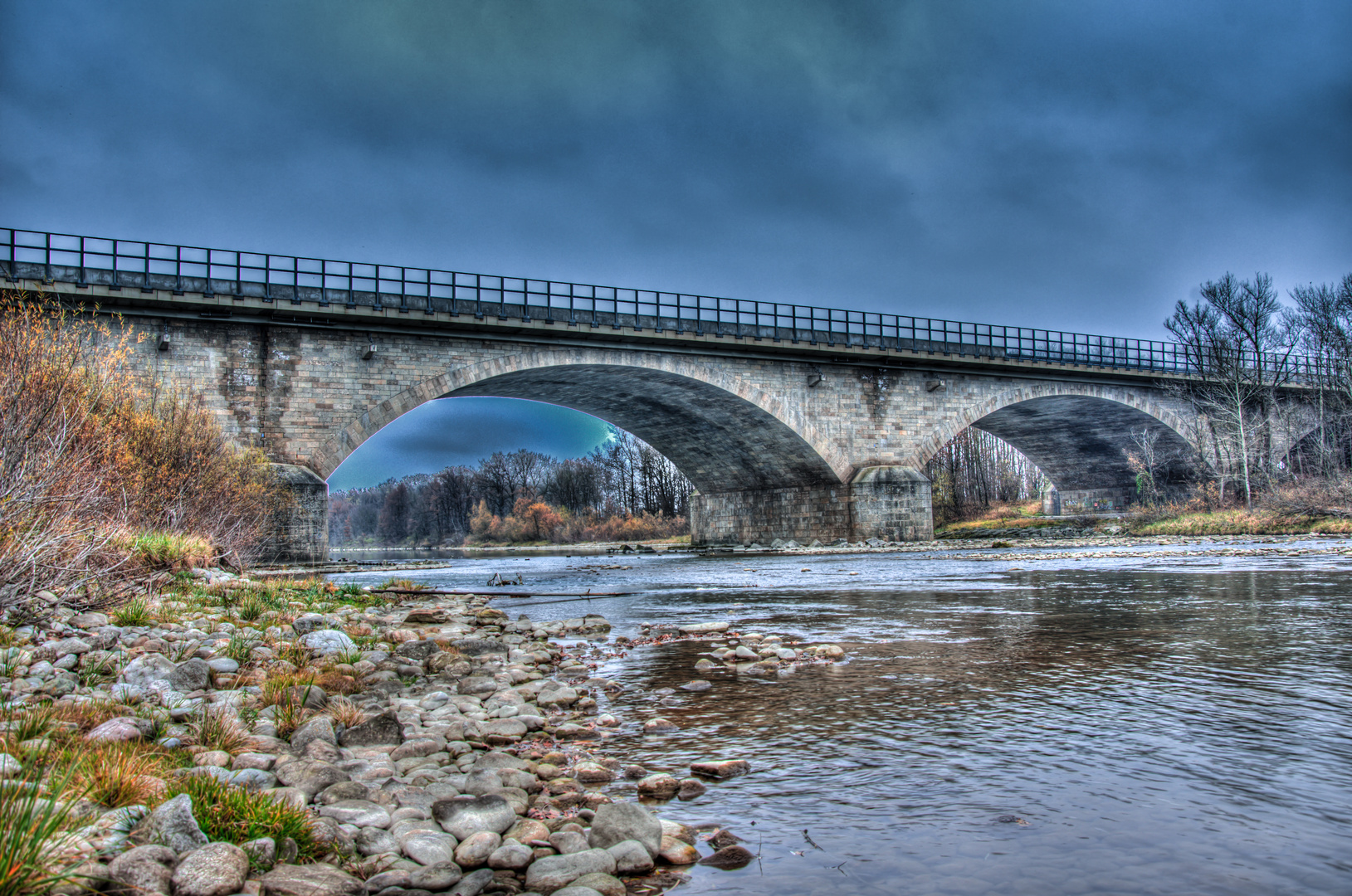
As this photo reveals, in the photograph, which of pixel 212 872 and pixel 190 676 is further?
pixel 190 676

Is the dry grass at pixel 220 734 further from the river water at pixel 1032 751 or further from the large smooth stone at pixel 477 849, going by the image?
the river water at pixel 1032 751

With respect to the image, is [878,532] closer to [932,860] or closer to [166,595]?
[166,595]

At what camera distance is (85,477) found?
9266 mm

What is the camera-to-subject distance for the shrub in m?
3.06

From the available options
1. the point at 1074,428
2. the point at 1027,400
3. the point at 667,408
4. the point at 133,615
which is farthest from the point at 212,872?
the point at 1074,428

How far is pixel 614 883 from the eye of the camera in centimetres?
298

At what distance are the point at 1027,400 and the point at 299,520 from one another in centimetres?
3603

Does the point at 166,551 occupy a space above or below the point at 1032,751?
above

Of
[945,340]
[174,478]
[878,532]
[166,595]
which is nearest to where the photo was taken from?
[166,595]

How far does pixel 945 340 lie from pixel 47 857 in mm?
42510

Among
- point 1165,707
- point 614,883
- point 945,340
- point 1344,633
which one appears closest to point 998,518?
point 945,340

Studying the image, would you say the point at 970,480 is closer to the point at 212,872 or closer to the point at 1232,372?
the point at 1232,372

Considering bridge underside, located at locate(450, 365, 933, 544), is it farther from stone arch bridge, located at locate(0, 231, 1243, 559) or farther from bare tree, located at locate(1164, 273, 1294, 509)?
bare tree, located at locate(1164, 273, 1294, 509)

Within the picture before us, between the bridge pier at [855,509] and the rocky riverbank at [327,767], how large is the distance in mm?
32227
